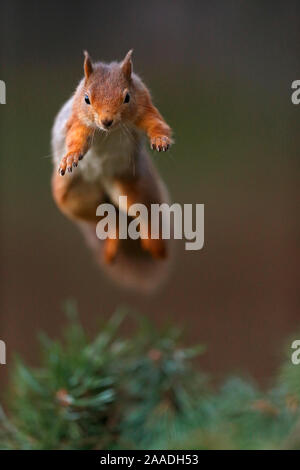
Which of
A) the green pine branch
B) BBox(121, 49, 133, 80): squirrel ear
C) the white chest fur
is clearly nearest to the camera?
BBox(121, 49, 133, 80): squirrel ear

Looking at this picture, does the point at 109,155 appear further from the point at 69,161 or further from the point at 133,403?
the point at 133,403

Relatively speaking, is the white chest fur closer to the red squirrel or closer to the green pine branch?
the red squirrel

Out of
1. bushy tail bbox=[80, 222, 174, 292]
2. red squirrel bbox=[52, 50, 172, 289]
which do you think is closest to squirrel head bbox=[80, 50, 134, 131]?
red squirrel bbox=[52, 50, 172, 289]

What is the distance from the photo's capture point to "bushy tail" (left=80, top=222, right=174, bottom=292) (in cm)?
89

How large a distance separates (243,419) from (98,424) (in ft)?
0.77

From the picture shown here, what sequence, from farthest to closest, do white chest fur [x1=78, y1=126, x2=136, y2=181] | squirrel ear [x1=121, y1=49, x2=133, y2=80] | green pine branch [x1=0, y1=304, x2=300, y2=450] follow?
green pine branch [x1=0, y1=304, x2=300, y2=450] < white chest fur [x1=78, y1=126, x2=136, y2=181] < squirrel ear [x1=121, y1=49, x2=133, y2=80]

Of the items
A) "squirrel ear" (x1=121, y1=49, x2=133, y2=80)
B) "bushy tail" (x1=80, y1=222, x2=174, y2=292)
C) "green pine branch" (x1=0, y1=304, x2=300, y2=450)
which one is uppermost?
"squirrel ear" (x1=121, y1=49, x2=133, y2=80)

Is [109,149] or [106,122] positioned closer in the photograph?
[106,122]

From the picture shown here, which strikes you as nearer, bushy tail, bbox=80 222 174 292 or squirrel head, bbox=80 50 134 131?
squirrel head, bbox=80 50 134 131

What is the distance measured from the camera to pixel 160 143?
465 mm

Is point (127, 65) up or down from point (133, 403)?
up

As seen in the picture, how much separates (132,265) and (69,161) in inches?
17.8

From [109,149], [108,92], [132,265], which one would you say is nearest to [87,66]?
[108,92]
